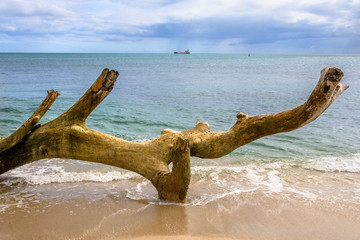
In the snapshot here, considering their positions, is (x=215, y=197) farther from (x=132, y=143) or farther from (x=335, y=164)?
(x=335, y=164)

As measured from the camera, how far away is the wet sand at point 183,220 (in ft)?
12.0

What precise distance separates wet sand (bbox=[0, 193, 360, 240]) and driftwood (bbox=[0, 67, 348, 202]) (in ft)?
1.57

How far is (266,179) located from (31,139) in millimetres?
Answer: 4024

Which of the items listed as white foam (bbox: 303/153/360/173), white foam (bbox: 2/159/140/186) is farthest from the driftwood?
white foam (bbox: 303/153/360/173)

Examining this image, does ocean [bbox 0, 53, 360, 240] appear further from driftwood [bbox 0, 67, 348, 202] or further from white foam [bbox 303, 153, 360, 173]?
driftwood [bbox 0, 67, 348, 202]

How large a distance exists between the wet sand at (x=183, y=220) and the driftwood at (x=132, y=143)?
0.48 metres

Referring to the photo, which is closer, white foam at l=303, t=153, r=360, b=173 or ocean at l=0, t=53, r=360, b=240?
ocean at l=0, t=53, r=360, b=240

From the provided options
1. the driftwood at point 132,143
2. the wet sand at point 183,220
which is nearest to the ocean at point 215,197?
the wet sand at point 183,220

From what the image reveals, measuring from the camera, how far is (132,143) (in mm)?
4766

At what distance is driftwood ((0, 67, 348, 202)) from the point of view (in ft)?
14.4

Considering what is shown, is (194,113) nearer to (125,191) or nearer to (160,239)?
(125,191)

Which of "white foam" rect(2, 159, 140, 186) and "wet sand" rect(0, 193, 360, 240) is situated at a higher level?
"wet sand" rect(0, 193, 360, 240)

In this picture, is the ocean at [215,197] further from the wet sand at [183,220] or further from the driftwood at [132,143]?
the driftwood at [132,143]

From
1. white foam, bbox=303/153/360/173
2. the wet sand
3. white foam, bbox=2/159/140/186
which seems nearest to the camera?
the wet sand
